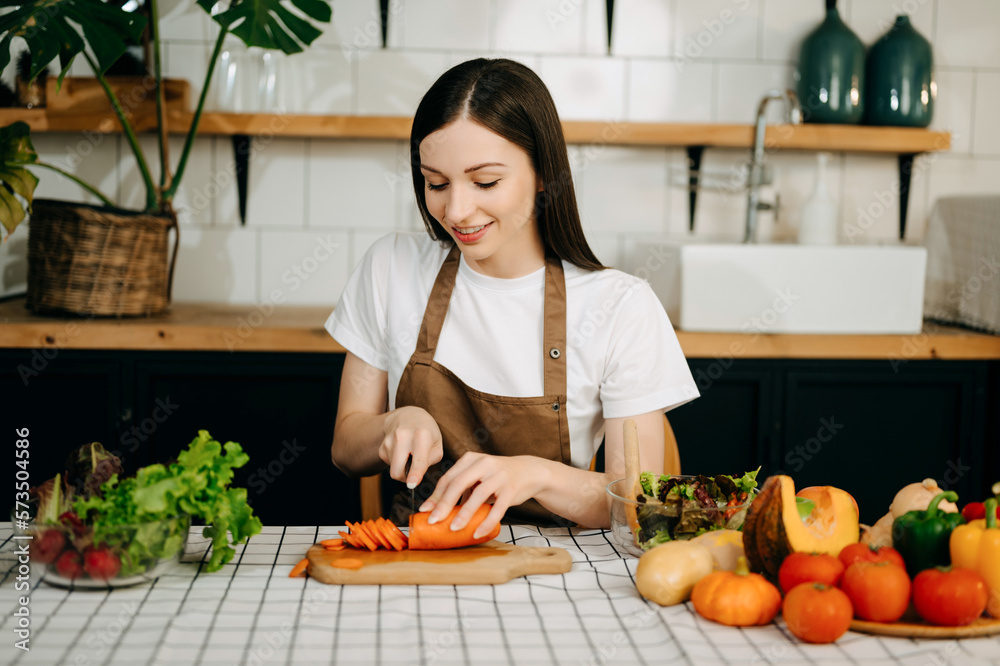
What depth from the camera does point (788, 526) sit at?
2.79 feet

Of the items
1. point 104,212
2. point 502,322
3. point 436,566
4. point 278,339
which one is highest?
point 104,212

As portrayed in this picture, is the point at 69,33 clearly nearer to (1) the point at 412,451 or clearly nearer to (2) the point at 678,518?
(1) the point at 412,451

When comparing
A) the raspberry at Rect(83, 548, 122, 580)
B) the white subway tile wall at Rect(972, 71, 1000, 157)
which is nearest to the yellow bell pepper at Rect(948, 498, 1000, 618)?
the raspberry at Rect(83, 548, 122, 580)

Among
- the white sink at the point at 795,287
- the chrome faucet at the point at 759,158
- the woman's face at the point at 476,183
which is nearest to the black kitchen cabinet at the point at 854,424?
the white sink at the point at 795,287

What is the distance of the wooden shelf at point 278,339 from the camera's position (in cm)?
196

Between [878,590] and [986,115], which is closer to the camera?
[878,590]

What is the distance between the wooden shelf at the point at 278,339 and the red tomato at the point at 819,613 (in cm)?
128

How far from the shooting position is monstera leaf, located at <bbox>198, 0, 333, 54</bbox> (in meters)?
1.91

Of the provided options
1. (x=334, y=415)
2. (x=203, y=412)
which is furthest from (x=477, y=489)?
(x=203, y=412)

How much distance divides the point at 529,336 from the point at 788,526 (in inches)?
26.9

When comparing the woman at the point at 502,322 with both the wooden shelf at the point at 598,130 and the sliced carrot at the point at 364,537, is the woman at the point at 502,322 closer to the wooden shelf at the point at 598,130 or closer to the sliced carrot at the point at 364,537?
the sliced carrot at the point at 364,537

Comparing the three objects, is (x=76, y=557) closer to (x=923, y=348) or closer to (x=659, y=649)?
(x=659, y=649)

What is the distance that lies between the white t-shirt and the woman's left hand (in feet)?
1.14

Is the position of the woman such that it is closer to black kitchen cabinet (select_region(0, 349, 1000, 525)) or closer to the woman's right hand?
the woman's right hand
